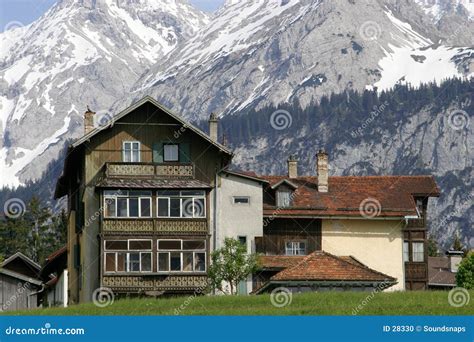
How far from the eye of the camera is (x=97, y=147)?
70.2m

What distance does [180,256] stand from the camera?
2665 inches

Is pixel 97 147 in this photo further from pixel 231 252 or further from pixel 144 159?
pixel 231 252

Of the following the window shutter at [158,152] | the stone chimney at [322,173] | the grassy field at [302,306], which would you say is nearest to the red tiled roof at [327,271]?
the grassy field at [302,306]

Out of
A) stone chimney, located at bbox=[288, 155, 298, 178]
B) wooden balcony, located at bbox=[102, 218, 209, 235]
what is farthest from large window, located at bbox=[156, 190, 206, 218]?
stone chimney, located at bbox=[288, 155, 298, 178]

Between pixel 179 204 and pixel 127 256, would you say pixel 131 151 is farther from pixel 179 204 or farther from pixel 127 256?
pixel 127 256

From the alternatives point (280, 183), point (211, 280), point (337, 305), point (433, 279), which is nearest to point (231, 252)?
point (211, 280)

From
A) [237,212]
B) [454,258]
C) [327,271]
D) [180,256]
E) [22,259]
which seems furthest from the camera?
[454,258]

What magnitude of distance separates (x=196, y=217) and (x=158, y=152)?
5103mm

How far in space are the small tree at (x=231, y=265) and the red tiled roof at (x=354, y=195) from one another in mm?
8763

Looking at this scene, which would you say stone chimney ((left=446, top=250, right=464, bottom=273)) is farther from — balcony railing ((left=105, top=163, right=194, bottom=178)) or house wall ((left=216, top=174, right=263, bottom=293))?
balcony railing ((left=105, top=163, right=194, bottom=178))

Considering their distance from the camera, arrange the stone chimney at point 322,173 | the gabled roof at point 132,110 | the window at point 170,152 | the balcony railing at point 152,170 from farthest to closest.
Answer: the stone chimney at point 322,173 → the window at point 170,152 → the balcony railing at point 152,170 → the gabled roof at point 132,110

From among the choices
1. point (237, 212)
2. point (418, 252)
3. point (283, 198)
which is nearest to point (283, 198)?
point (283, 198)

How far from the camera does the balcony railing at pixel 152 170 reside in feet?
227

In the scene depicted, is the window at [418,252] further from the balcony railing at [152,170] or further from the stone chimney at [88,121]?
the stone chimney at [88,121]
